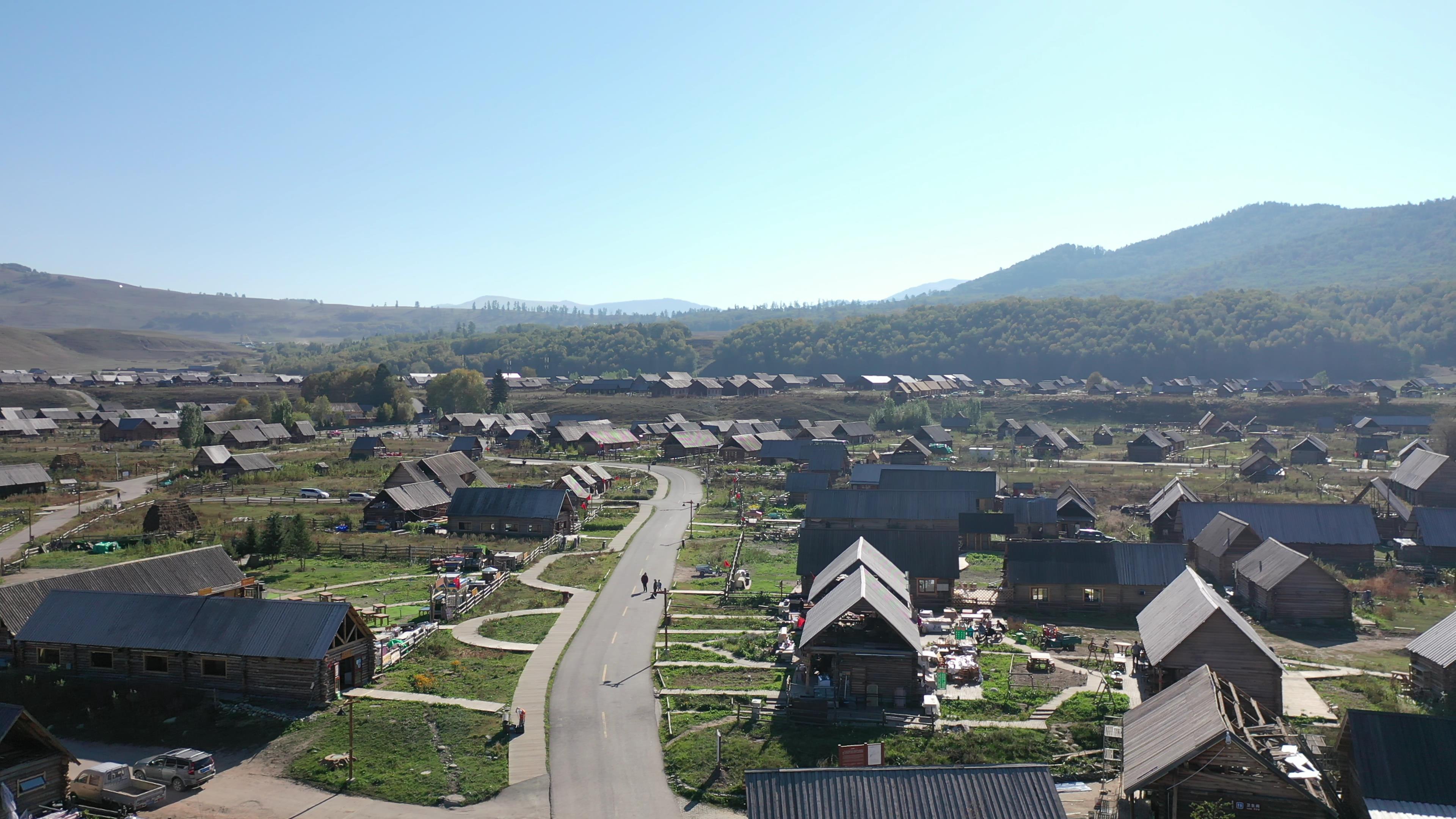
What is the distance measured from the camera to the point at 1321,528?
1928 inches

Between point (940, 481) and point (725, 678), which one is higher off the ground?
point (940, 481)

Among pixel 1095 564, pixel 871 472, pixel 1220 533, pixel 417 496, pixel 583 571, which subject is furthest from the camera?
pixel 871 472

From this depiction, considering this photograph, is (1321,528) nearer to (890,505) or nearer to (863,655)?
(890,505)

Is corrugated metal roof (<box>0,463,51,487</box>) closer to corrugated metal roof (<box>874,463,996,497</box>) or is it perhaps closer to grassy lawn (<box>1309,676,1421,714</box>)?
corrugated metal roof (<box>874,463,996,497</box>)

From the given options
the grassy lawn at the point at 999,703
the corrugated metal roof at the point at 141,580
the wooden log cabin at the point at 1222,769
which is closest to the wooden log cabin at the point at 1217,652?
the grassy lawn at the point at 999,703

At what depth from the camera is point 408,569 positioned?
48125 millimetres

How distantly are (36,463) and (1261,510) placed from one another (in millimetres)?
86420

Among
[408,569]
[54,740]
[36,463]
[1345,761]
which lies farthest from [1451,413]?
[36,463]

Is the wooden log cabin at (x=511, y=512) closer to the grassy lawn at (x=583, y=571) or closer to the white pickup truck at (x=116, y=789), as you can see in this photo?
the grassy lawn at (x=583, y=571)

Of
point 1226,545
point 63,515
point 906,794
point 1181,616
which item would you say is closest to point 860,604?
point 1181,616

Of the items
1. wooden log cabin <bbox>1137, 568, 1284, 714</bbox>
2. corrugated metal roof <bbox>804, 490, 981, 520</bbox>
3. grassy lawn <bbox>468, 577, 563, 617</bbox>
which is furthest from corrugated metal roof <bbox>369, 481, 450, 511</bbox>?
wooden log cabin <bbox>1137, 568, 1284, 714</bbox>

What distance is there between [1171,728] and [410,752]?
64.4 ft

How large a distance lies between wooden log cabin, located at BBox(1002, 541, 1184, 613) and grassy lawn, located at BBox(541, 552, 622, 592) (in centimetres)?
1964

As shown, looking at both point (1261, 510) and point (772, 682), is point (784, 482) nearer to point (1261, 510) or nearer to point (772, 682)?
point (1261, 510)
